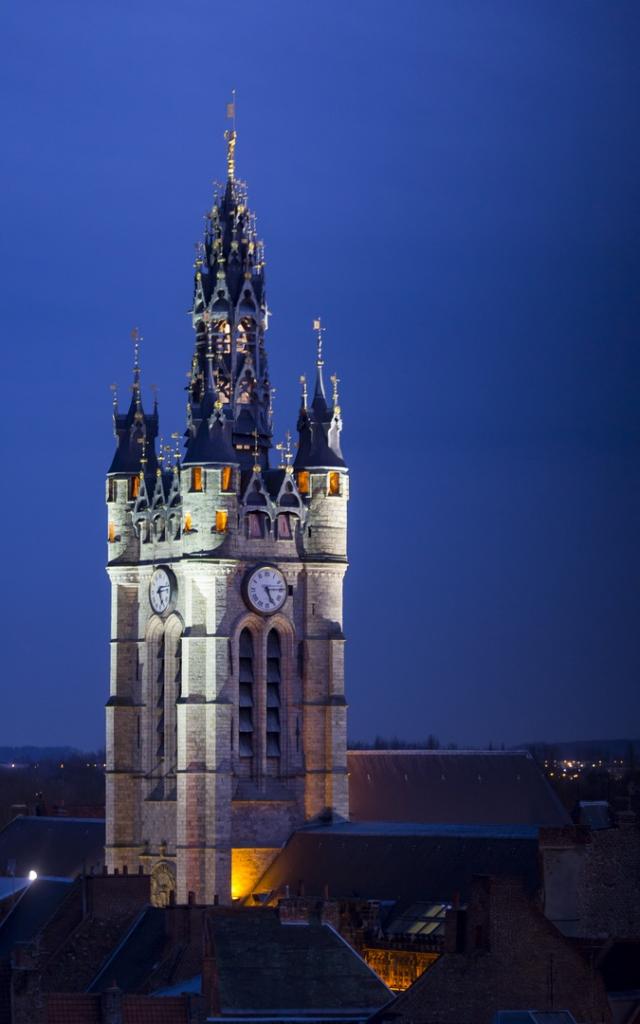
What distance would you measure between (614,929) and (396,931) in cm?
963

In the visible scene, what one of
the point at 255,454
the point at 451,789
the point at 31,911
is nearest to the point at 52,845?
the point at 451,789

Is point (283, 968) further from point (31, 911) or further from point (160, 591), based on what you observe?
point (160, 591)

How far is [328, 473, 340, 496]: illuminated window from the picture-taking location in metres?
132

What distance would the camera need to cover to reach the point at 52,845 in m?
152

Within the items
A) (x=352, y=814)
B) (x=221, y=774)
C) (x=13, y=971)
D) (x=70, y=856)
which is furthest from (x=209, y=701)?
(x=13, y=971)

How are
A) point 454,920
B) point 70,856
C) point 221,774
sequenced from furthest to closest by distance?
point 70,856, point 221,774, point 454,920

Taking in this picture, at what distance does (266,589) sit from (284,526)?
273 cm

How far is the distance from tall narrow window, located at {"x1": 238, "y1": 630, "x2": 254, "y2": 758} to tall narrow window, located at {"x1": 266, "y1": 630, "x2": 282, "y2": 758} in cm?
69

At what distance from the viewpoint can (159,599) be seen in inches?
5202

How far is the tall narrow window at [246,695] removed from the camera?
130m

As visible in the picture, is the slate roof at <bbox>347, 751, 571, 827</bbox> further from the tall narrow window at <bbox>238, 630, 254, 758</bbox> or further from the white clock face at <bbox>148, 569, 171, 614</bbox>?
the white clock face at <bbox>148, 569, 171, 614</bbox>

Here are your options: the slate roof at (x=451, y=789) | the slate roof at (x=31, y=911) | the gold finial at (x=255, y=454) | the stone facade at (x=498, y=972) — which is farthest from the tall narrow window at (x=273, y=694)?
the stone facade at (x=498, y=972)

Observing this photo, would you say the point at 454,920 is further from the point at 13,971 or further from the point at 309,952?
the point at 13,971

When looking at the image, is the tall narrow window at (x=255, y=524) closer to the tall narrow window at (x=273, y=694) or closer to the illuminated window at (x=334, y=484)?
the illuminated window at (x=334, y=484)
